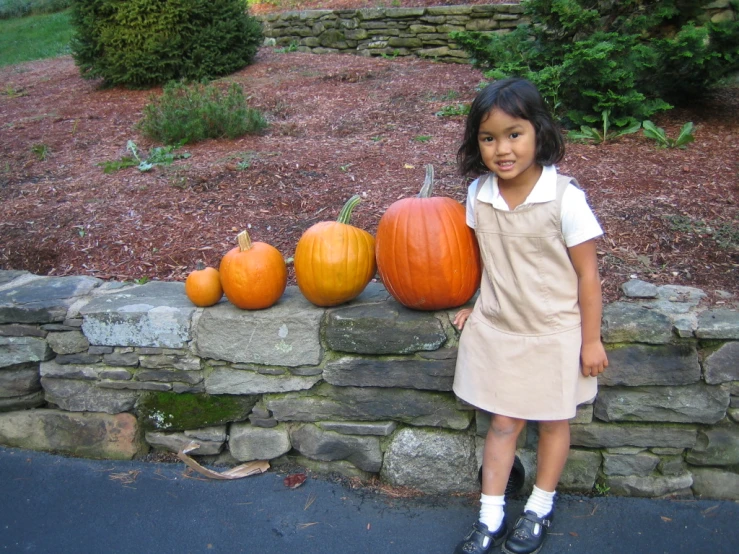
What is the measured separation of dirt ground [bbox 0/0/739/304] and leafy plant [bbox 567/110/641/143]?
0.23 ft

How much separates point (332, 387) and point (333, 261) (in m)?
0.57

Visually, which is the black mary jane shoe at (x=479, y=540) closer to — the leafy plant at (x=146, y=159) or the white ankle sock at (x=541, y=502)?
the white ankle sock at (x=541, y=502)

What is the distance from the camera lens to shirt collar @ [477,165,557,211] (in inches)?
85.8

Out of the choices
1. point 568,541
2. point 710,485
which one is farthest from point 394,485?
point 710,485

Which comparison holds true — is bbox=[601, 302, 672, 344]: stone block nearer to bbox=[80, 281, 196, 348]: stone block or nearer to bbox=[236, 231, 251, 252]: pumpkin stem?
bbox=[236, 231, 251, 252]: pumpkin stem

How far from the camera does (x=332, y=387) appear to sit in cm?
271

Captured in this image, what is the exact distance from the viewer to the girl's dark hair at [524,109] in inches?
83.9

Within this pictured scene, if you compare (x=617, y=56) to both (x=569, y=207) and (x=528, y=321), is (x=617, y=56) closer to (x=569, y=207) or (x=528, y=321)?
(x=569, y=207)

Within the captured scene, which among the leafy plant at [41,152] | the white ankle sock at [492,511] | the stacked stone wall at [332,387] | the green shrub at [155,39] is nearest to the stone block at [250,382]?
the stacked stone wall at [332,387]

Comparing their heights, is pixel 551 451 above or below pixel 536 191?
below

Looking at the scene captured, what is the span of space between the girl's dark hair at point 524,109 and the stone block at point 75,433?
2073mm

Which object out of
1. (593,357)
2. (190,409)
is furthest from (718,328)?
(190,409)

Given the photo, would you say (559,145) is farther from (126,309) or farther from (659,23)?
(659,23)

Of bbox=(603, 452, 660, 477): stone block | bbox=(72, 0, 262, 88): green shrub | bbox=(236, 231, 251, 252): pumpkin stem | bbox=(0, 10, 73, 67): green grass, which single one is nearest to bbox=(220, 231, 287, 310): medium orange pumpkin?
bbox=(236, 231, 251, 252): pumpkin stem
